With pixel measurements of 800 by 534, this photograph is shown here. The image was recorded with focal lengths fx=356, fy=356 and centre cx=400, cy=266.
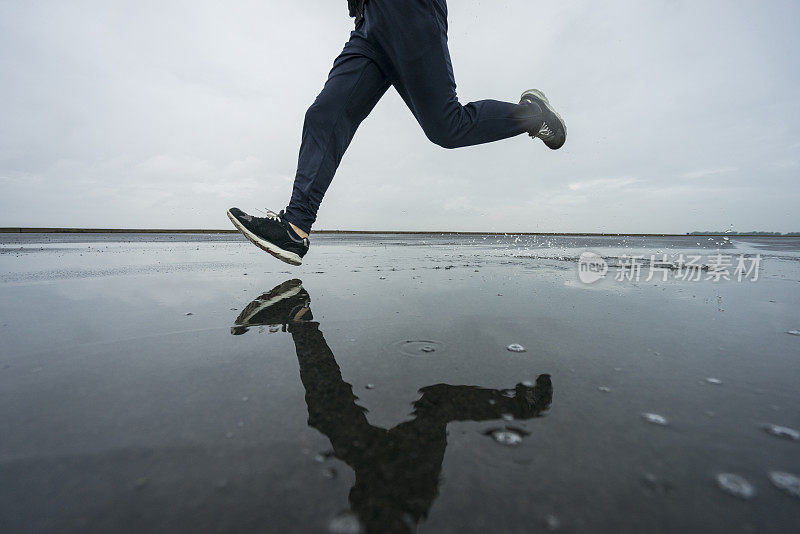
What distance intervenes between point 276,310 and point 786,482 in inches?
75.5

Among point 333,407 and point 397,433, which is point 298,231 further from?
point 397,433

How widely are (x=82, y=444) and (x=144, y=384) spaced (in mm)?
306

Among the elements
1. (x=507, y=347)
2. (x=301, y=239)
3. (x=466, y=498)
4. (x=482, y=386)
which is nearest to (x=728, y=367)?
(x=507, y=347)

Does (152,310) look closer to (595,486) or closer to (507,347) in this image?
(507,347)

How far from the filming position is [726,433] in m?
0.81

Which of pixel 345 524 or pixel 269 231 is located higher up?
pixel 269 231

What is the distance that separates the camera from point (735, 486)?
65cm

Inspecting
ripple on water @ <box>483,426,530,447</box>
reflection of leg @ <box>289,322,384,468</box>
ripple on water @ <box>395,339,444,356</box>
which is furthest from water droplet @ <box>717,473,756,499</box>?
→ ripple on water @ <box>395,339,444,356</box>

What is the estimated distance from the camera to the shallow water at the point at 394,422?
1.92 ft

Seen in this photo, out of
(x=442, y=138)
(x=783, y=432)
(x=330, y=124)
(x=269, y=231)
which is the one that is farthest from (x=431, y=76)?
(x=783, y=432)

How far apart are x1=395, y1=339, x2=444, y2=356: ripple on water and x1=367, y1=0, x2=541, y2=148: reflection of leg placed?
4.92 ft

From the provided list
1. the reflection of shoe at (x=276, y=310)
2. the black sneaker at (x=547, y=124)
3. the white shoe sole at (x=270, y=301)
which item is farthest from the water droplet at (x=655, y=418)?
the black sneaker at (x=547, y=124)

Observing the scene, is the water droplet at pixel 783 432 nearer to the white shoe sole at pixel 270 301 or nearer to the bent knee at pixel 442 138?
the white shoe sole at pixel 270 301

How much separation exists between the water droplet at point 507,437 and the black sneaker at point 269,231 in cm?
196
